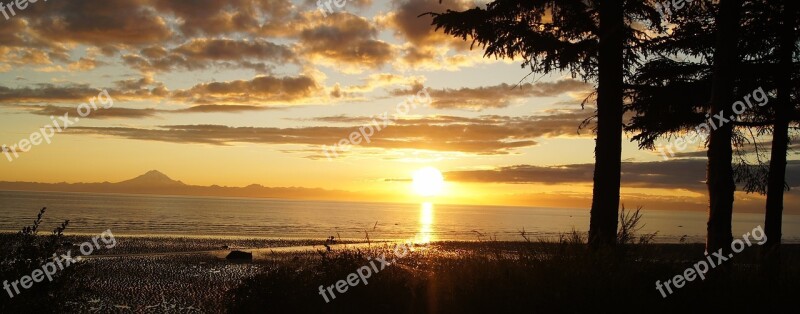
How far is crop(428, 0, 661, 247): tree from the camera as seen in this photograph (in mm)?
12555

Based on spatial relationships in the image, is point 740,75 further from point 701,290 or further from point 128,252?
point 128,252

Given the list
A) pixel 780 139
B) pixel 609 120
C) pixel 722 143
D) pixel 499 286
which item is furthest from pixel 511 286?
pixel 780 139

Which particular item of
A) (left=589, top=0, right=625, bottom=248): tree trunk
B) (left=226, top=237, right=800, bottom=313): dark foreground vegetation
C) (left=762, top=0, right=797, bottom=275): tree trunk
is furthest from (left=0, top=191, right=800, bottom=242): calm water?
(left=762, top=0, right=797, bottom=275): tree trunk

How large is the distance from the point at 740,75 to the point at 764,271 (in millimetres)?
8176

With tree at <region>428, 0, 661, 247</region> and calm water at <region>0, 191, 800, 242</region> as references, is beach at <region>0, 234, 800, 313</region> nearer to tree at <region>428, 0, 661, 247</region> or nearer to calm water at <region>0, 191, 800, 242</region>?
tree at <region>428, 0, 661, 247</region>

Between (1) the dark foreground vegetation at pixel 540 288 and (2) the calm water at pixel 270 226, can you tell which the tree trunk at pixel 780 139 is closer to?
(1) the dark foreground vegetation at pixel 540 288

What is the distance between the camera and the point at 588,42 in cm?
1288

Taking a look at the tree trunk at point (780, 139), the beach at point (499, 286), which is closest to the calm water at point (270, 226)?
the beach at point (499, 286)

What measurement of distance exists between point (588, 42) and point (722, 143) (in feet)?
11.9

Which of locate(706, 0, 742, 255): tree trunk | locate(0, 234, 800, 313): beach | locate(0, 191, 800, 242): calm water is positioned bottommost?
locate(0, 191, 800, 242): calm water

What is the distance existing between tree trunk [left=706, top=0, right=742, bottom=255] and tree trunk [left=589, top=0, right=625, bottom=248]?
203cm

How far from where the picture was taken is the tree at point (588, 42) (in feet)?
41.2

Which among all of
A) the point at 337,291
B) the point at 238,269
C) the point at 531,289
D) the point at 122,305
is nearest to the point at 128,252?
the point at 238,269

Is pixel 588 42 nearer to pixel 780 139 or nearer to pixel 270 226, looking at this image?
pixel 780 139
